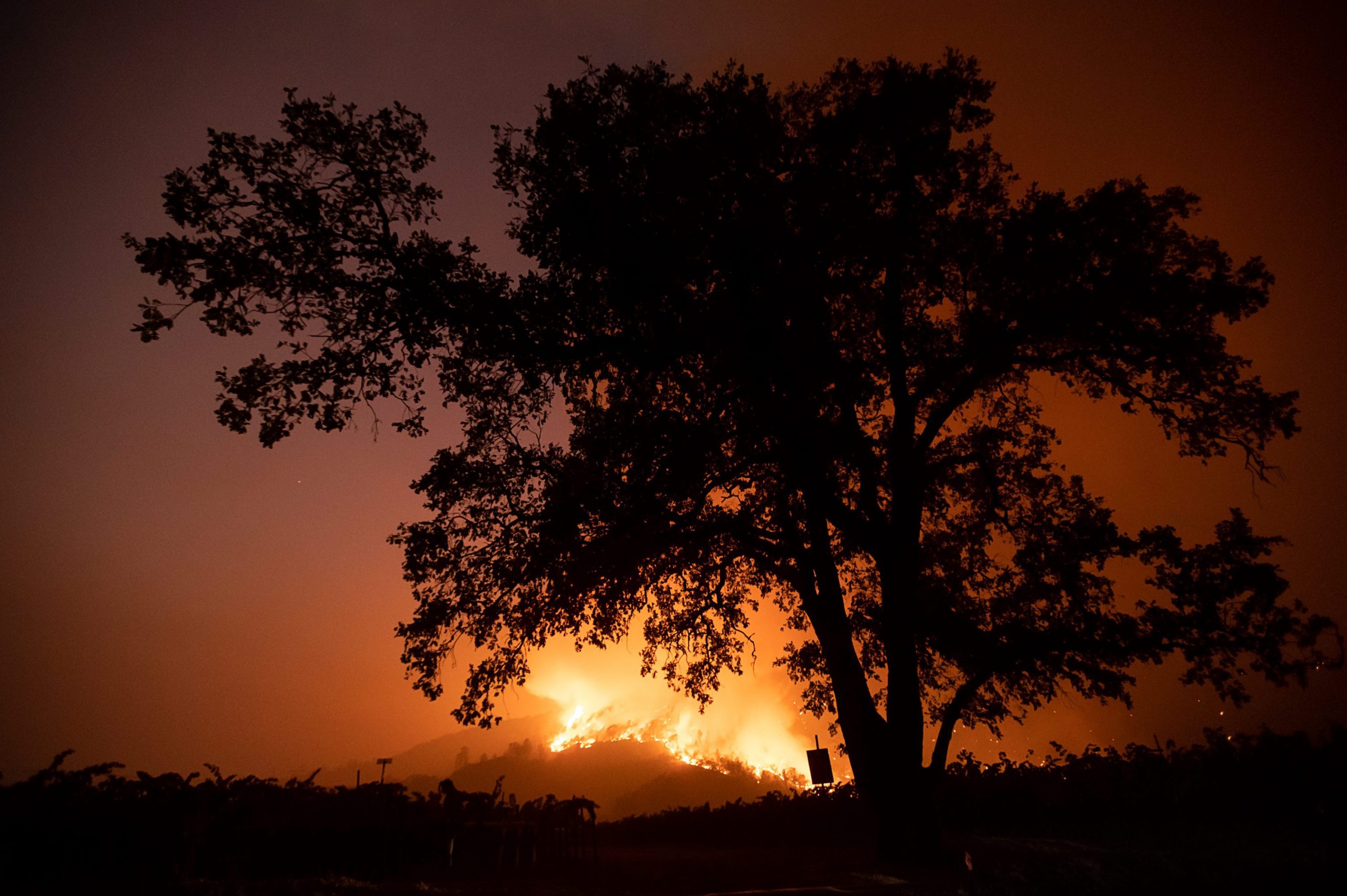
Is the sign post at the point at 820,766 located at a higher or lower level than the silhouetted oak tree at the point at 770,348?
lower

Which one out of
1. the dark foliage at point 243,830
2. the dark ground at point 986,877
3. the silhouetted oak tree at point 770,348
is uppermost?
the silhouetted oak tree at point 770,348

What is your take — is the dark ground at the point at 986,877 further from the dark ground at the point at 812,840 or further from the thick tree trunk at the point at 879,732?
the thick tree trunk at the point at 879,732

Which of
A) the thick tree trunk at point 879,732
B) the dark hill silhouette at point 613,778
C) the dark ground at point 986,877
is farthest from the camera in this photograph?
the dark hill silhouette at point 613,778

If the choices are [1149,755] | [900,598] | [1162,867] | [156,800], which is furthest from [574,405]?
[1149,755]

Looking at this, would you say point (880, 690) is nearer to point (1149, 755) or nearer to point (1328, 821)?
point (1149, 755)

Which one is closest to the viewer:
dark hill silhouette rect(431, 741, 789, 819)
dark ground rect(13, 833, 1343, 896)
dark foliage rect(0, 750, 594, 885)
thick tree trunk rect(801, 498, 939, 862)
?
dark foliage rect(0, 750, 594, 885)

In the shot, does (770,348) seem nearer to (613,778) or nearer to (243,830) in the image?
(243,830)

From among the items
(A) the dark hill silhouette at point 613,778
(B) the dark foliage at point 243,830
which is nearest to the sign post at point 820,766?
(B) the dark foliage at point 243,830

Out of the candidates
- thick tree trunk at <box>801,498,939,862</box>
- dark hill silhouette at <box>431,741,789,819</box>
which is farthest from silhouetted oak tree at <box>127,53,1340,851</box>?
dark hill silhouette at <box>431,741,789,819</box>

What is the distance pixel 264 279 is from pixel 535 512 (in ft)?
19.1

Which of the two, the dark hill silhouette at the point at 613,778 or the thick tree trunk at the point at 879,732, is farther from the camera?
the dark hill silhouette at the point at 613,778

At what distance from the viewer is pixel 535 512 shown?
38.2ft

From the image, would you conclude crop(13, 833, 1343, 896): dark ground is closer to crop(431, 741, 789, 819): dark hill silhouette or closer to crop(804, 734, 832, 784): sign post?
crop(804, 734, 832, 784): sign post

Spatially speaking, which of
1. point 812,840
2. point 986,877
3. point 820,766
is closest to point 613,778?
point 812,840
